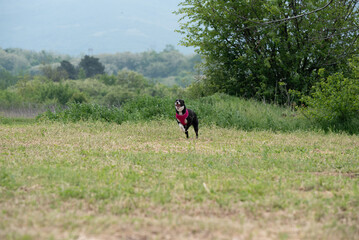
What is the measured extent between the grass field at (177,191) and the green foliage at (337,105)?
138 inches

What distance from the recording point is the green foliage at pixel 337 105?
12.9m

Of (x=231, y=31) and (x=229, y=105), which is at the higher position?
(x=231, y=31)

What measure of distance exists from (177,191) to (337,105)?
9271mm

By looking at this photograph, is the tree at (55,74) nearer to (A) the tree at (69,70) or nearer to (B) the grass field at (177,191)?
(A) the tree at (69,70)

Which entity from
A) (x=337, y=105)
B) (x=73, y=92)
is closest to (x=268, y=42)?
(x=337, y=105)

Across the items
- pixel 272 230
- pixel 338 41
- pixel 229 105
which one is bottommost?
pixel 272 230

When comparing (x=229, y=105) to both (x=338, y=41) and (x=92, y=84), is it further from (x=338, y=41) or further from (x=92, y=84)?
(x=92, y=84)

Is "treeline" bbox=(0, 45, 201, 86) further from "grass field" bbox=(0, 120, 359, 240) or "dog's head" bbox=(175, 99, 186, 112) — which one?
"grass field" bbox=(0, 120, 359, 240)

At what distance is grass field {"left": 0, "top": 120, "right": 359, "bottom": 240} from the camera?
4141 mm

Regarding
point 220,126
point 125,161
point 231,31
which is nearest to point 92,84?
point 231,31

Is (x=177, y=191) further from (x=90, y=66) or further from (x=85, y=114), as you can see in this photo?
(x=90, y=66)

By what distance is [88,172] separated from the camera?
645 cm

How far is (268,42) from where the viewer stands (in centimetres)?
1912

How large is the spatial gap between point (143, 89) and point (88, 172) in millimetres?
62714
